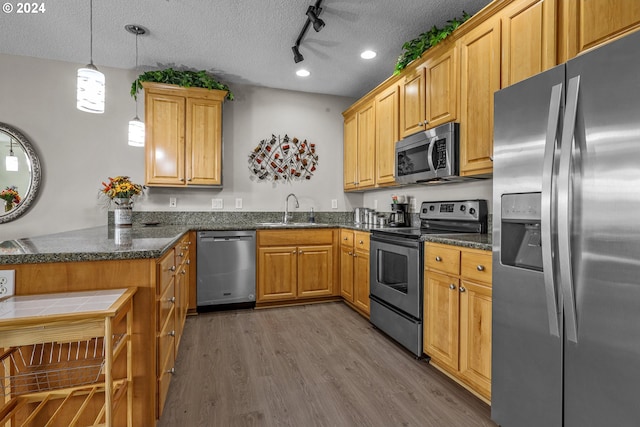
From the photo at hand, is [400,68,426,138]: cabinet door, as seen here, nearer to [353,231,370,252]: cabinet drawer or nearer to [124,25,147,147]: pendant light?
[353,231,370,252]: cabinet drawer

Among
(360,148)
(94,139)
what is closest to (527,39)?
(360,148)

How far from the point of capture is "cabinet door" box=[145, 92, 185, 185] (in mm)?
3586

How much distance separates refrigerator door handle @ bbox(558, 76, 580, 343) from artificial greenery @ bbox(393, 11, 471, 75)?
4.84ft

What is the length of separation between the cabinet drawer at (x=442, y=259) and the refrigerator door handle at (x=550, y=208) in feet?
2.26

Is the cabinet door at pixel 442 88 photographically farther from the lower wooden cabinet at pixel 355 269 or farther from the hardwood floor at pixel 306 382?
the hardwood floor at pixel 306 382

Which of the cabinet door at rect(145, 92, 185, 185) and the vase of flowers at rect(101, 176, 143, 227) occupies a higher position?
the cabinet door at rect(145, 92, 185, 185)

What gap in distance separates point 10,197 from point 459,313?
4317mm

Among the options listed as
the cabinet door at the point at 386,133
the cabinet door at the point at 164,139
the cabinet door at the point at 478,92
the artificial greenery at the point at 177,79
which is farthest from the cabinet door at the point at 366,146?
the cabinet door at the point at 164,139

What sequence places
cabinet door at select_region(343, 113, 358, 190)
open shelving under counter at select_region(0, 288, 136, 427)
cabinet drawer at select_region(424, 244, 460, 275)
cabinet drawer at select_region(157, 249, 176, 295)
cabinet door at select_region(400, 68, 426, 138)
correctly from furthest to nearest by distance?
cabinet door at select_region(343, 113, 358, 190), cabinet door at select_region(400, 68, 426, 138), cabinet drawer at select_region(424, 244, 460, 275), cabinet drawer at select_region(157, 249, 176, 295), open shelving under counter at select_region(0, 288, 136, 427)

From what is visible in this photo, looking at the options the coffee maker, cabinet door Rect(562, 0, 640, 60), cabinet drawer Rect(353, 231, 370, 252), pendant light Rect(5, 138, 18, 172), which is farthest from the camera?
the coffee maker

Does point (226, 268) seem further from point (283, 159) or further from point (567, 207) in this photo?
point (567, 207)

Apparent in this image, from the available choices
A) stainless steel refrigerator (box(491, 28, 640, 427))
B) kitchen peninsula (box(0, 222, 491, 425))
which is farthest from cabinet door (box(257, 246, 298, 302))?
stainless steel refrigerator (box(491, 28, 640, 427))

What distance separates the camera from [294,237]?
3.73 metres

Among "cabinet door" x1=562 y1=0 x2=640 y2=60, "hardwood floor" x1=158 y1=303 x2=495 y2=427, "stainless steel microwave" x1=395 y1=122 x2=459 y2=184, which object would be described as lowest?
"hardwood floor" x1=158 y1=303 x2=495 y2=427
